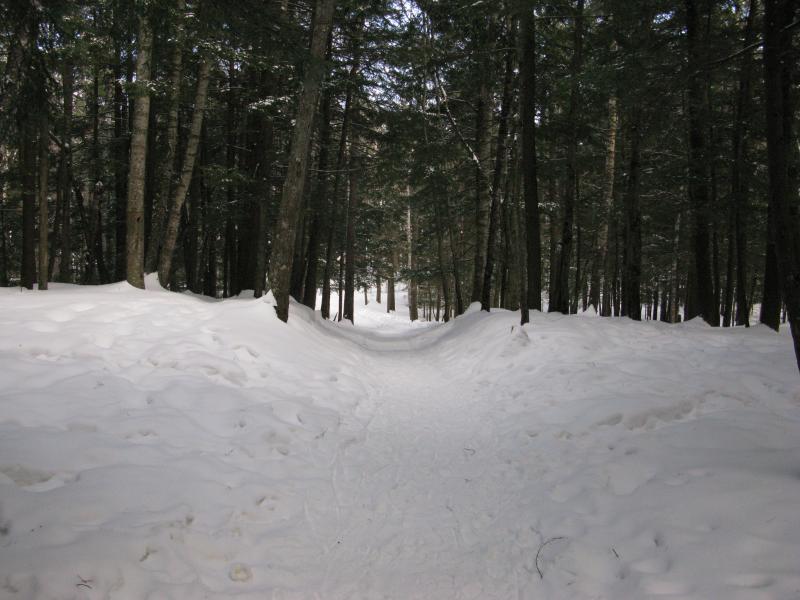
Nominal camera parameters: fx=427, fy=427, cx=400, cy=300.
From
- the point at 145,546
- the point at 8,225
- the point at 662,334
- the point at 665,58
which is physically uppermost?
the point at 665,58

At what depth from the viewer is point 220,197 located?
16375 millimetres

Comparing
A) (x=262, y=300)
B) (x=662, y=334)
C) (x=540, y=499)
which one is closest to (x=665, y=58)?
(x=662, y=334)

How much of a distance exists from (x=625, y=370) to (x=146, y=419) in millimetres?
6470

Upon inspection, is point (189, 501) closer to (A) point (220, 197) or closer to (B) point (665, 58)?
(B) point (665, 58)

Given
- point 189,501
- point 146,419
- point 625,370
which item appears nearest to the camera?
point 189,501

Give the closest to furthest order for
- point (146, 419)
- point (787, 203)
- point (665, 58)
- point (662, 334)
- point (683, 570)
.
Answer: point (683, 570) → point (787, 203) → point (146, 419) → point (665, 58) → point (662, 334)

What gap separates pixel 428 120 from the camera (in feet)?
42.9

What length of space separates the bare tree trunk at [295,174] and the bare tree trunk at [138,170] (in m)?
3.03

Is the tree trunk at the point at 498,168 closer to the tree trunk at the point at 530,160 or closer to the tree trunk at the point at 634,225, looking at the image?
the tree trunk at the point at 530,160

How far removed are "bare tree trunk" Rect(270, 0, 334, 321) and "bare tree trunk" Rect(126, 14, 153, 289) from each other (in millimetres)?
3026

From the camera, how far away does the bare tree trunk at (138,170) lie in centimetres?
870

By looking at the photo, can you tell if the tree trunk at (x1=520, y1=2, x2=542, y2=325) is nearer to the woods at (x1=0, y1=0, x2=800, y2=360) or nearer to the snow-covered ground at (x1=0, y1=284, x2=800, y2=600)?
the woods at (x1=0, y1=0, x2=800, y2=360)

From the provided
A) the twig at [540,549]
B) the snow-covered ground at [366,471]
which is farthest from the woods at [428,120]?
the twig at [540,549]

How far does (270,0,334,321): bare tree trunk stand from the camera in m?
8.62
